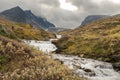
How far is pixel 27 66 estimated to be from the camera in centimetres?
1928

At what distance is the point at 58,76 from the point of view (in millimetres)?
14508

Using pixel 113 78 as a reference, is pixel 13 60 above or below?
above

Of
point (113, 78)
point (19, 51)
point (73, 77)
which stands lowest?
point (113, 78)

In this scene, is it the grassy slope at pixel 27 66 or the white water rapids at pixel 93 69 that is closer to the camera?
the grassy slope at pixel 27 66

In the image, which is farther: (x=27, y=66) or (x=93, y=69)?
(x=93, y=69)

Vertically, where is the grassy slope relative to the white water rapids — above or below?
above

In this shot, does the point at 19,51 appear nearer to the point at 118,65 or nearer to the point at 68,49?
the point at 118,65

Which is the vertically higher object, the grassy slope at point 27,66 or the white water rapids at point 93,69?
the grassy slope at point 27,66

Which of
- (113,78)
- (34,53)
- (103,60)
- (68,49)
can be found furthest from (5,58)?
(68,49)

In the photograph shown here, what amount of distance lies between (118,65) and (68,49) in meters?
35.0

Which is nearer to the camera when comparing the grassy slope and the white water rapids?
the grassy slope

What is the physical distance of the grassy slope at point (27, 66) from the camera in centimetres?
1443

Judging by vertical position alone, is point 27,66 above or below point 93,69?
above

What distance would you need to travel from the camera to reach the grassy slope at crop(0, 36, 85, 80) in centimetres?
1443
